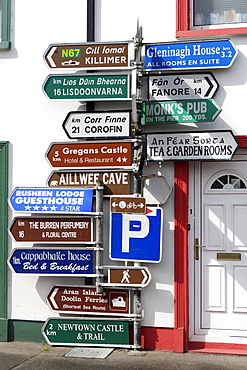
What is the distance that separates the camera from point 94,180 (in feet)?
23.1

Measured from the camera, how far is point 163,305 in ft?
22.8

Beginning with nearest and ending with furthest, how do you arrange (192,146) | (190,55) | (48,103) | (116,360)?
(116,360) → (192,146) → (190,55) → (48,103)

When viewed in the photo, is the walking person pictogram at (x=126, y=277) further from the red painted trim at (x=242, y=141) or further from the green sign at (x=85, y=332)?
the red painted trim at (x=242, y=141)

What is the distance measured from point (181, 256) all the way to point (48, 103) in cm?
253

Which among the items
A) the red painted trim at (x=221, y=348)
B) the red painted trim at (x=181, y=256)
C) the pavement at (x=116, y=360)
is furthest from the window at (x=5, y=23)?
the red painted trim at (x=221, y=348)

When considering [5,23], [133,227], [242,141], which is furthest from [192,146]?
[5,23]

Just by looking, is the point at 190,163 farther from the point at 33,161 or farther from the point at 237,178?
the point at 33,161

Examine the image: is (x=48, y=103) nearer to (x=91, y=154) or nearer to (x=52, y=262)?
(x=91, y=154)

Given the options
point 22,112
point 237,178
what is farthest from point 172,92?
point 22,112

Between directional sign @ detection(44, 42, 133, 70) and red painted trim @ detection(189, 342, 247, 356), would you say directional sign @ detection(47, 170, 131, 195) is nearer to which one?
directional sign @ detection(44, 42, 133, 70)

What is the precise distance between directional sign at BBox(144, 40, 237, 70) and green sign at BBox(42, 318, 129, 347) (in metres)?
3.12

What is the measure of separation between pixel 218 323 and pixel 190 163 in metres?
1.93

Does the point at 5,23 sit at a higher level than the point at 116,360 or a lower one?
higher

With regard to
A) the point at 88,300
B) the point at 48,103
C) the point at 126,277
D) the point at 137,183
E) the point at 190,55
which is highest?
the point at 190,55
